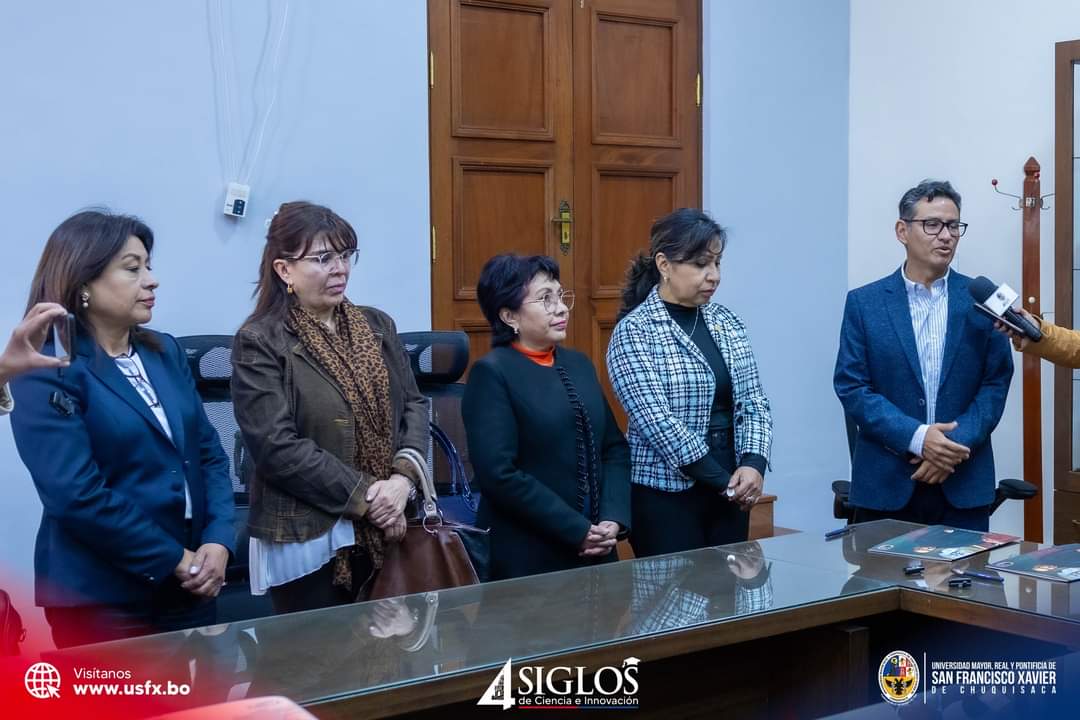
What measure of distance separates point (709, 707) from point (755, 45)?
3.80 metres

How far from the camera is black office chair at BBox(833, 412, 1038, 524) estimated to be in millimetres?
3252

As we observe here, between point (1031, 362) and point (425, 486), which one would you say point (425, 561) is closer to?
point (425, 486)

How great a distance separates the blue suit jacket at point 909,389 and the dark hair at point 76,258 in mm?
1882

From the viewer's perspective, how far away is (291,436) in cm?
247

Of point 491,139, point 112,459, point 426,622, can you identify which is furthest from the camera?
point 491,139

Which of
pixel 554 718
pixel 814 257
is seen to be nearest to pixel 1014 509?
pixel 814 257

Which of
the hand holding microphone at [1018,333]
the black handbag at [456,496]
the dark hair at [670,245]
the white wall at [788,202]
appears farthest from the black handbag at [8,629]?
the white wall at [788,202]

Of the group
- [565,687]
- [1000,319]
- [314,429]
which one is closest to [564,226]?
[1000,319]

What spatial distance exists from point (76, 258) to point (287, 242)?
444 millimetres

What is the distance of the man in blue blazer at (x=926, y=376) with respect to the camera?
3064 millimetres

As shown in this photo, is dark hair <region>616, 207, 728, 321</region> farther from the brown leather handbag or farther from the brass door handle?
the brass door handle

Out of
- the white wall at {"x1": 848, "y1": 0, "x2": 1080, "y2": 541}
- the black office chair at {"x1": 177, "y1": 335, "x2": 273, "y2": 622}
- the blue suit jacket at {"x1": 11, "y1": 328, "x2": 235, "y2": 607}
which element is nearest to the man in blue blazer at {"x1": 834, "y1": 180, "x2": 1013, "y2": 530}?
the black office chair at {"x1": 177, "y1": 335, "x2": 273, "y2": 622}

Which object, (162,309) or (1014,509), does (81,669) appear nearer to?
(162,309)

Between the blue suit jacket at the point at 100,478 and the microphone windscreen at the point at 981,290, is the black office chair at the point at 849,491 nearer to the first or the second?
the microphone windscreen at the point at 981,290
